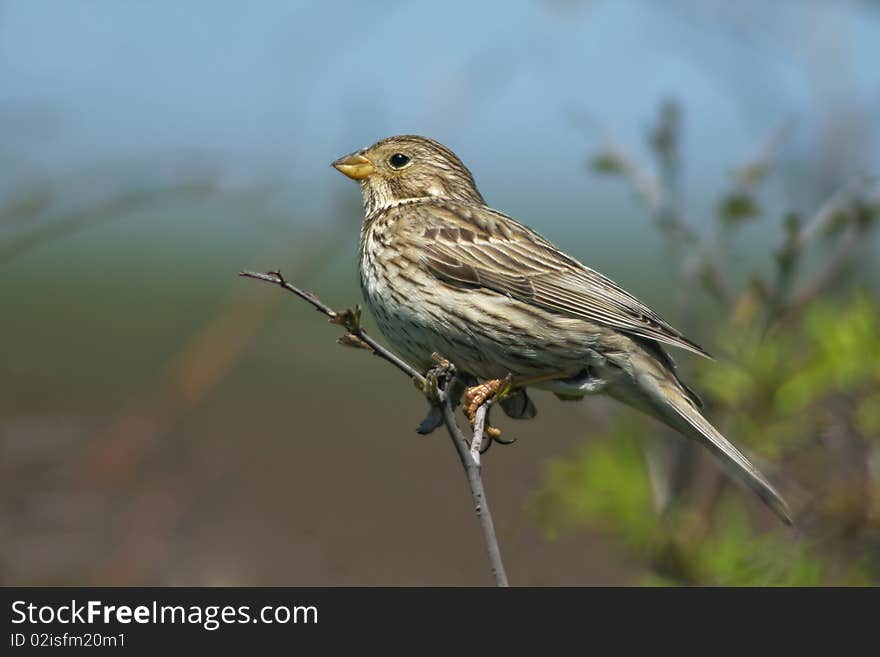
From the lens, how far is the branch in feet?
8.75

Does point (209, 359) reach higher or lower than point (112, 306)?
lower

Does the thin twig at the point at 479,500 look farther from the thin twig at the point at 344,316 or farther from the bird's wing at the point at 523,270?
the bird's wing at the point at 523,270

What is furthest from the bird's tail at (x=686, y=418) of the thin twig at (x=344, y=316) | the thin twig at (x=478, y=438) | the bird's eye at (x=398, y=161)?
the thin twig at (x=344, y=316)

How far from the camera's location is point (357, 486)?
398 inches

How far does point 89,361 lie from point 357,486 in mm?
3874

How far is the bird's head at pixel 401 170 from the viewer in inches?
214

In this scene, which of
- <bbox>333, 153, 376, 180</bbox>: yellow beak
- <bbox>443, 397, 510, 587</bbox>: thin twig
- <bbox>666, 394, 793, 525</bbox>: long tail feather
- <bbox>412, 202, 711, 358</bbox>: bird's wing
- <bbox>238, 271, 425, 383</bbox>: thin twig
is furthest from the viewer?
<bbox>333, 153, 376, 180</bbox>: yellow beak

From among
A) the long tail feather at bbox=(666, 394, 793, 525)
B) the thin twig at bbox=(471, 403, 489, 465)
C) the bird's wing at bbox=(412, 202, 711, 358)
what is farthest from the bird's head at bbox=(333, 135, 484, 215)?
the thin twig at bbox=(471, 403, 489, 465)

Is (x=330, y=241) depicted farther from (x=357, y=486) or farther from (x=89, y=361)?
(x=89, y=361)

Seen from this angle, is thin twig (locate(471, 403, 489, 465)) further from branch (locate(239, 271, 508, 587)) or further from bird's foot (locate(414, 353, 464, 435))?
bird's foot (locate(414, 353, 464, 435))

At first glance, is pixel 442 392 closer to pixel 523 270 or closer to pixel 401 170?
pixel 523 270

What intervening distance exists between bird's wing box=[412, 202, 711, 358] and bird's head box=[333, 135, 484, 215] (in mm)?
208

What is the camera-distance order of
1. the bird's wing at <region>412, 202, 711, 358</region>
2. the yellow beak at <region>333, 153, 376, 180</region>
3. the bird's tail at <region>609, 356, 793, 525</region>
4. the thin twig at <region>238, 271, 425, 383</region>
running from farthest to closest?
the yellow beak at <region>333, 153, 376, 180</region>, the bird's wing at <region>412, 202, 711, 358</region>, the bird's tail at <region>609, 356, 793, 525</region>, the thin twig at <region>238, 271, 425, 383</region>
